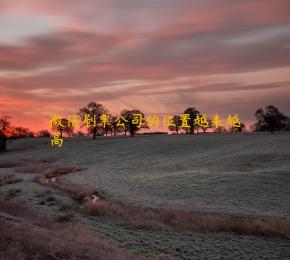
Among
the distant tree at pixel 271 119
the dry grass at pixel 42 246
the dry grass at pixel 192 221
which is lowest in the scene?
the dry grass at pixel 192 221

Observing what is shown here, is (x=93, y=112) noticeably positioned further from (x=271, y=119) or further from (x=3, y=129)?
(x=271, y=119)

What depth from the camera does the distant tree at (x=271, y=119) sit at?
9556 centimetres

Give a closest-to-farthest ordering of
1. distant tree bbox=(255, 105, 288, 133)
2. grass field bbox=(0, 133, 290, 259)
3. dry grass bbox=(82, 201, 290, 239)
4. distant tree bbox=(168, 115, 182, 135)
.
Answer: grass field bbox=(0, 133, 290, 259)
dry grass bbox=(82, 201, 290, 239)
distant tree bbox=(255, 105, 288, 133)
distant tree bbox=(168, 115, 182, 135)

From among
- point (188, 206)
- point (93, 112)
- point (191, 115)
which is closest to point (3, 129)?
point (93, 112)

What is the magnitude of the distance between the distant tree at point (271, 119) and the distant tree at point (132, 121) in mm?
38352

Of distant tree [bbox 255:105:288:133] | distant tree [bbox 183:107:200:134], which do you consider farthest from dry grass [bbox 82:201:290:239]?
distant tree [bbox 183:107:200:134]

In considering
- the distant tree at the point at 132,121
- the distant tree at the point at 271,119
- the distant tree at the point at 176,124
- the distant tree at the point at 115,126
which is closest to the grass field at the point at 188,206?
the distant tree at the point at 271,119

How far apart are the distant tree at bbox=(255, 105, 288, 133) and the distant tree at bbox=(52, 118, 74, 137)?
67.5 m

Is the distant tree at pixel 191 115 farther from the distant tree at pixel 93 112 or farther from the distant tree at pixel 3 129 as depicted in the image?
the distant tree at pixel 3 129

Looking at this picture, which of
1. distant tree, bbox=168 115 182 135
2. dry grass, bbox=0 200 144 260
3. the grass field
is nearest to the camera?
dry grass, bbox=0 200 144 260

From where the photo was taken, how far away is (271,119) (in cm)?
9575

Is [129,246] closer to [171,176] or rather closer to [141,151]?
[171,176]

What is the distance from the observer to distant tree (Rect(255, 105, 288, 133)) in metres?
95.6

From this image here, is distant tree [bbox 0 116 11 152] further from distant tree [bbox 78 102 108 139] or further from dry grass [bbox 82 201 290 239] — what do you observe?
dry grass [bbox 82 201 290 239]
